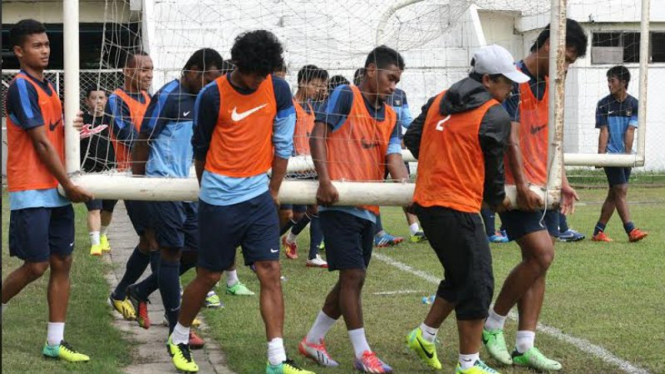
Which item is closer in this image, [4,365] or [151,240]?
[4,365]

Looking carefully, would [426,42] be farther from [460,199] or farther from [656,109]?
[656,109]

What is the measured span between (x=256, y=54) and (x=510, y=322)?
130 inches

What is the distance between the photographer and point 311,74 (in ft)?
33.9

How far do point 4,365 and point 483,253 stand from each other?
297cm

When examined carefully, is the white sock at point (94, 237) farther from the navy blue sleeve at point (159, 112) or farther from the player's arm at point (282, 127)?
the player's arm at point (282, 127)

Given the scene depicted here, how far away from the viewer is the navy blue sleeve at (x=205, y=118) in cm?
648

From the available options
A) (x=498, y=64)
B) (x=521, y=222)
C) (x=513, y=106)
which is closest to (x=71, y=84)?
(x=498, y=64)

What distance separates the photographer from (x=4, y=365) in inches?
266

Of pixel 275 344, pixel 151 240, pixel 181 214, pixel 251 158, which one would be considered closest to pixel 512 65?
pixel 251 158

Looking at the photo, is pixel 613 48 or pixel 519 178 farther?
pixel 613 48

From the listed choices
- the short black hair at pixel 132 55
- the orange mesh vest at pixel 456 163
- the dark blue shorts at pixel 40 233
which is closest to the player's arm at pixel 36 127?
the dark blue shorts at pixel 40 233

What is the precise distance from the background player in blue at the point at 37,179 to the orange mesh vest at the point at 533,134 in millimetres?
2784

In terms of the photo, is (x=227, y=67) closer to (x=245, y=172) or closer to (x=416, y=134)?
(x=245, y=172)

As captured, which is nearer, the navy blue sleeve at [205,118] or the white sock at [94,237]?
the navy blue sleeve at [205,118]
